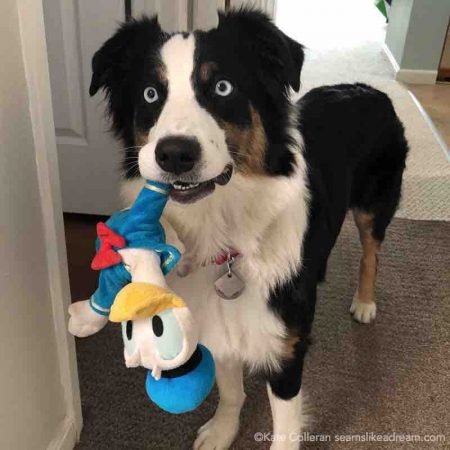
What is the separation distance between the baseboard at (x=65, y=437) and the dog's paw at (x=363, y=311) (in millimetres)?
985

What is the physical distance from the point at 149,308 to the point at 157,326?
40 millimetres

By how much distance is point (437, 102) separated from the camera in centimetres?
413

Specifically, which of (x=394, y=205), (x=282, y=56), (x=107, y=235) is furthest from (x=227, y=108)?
(x=394, y=205)

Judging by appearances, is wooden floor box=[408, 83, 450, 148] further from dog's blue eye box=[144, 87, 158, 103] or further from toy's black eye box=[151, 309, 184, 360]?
toy's black eye box=[151, 309, 184, 360]

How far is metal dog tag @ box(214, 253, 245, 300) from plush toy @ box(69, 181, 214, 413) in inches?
6.3

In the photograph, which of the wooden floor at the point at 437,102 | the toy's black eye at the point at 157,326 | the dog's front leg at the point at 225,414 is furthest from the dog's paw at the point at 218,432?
the wooden floor at the point at 437,102

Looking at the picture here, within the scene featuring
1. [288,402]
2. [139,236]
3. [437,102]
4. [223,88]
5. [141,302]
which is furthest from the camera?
[437,102]

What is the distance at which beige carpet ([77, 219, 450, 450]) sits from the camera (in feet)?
5.24

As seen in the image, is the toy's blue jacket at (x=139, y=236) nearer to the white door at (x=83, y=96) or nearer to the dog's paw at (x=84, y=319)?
the dog's paw at (x=84, y=319)

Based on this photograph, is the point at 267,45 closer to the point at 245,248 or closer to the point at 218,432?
the point at 245,248

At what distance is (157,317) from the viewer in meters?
0.91

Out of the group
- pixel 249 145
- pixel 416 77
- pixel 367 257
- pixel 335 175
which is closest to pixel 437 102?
pixel 416 77

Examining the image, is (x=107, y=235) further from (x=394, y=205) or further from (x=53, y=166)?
(x=394, y=205)

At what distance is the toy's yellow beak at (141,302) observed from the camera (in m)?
0.88
